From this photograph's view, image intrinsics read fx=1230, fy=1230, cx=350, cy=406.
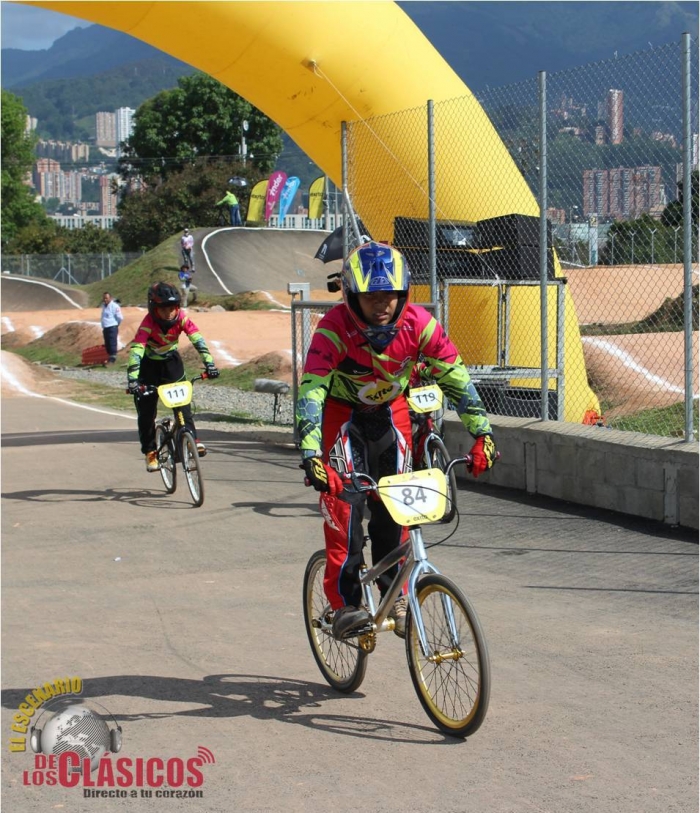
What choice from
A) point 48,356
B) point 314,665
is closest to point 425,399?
point 314,665

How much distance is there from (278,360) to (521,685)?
1925 cm

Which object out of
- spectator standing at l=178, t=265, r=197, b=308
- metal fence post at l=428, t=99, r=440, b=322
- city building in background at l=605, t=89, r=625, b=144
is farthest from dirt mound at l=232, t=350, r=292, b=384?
spectator standing at l=178, t=265, r=197, b=308

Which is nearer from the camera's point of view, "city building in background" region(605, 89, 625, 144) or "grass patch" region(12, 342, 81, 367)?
"city building in background" region(605, 89, 625, 144)

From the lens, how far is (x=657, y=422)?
1426cm

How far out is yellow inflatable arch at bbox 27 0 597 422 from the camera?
1309 cm

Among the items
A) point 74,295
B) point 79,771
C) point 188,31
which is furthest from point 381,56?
point 74,295

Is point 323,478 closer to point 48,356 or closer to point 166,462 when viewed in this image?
point 166,462

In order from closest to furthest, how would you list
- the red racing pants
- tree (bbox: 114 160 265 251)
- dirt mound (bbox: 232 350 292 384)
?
1. the red racing pants
2. dirt mound (bbox: 232 350 292 384)
3. tree (bbox: 114 160 265 251)

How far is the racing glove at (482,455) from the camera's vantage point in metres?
5.00

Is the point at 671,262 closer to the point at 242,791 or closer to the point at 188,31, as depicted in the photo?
the point at 188,31

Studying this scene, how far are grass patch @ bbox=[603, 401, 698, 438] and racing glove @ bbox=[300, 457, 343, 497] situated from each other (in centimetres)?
866

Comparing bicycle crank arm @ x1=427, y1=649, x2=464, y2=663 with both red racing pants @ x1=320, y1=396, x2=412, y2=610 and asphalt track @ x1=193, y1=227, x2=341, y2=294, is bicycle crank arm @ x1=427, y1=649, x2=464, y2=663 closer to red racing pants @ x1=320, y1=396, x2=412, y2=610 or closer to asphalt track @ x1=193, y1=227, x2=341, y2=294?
red racing pants @ x1=320, y1=396, x2=412, y2=610

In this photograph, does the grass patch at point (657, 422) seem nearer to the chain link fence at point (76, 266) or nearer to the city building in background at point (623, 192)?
the city building in background at point (623, 192)

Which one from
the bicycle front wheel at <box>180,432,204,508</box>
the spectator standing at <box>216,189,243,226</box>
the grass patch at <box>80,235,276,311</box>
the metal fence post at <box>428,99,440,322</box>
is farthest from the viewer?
the spectator standing at <box>216,189,243,226</box>
